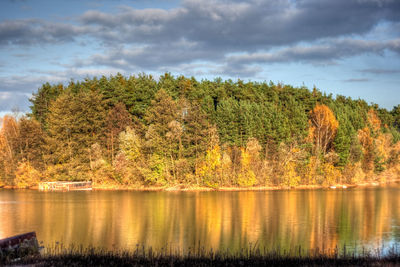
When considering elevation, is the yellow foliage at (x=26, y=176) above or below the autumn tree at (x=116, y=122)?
below

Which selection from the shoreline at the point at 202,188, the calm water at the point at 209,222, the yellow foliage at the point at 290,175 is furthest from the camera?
the yellow foliage at the point at 290,175

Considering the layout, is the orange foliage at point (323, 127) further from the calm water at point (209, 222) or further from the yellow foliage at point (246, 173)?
the calm water at point (209, 222)

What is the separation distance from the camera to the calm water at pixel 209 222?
90.5 ft

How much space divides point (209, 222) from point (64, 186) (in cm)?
4887

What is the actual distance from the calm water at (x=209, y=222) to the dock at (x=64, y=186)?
2274 cm

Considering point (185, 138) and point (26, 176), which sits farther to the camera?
point (26, 176)

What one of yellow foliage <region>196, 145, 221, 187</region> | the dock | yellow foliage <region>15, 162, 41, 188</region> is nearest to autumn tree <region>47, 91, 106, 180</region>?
the dock

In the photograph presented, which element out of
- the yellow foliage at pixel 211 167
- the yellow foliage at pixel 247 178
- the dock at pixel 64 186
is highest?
the yellow foliage at pixel 211 167

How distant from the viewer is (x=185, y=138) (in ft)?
234

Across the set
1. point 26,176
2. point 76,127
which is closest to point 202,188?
point 76,127

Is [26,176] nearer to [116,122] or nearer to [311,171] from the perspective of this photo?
[116,122]

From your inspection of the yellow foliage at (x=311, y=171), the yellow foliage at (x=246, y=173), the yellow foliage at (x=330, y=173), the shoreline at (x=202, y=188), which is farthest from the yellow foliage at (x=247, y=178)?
the yellow foliage at (x=330, y=173)

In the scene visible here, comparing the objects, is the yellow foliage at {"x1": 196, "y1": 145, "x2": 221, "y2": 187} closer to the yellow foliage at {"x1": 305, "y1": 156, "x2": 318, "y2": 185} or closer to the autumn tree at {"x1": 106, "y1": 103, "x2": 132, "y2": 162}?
the autumn tree at {"x1": 106, "y1": 103, "x2": 132, "y2": 162}

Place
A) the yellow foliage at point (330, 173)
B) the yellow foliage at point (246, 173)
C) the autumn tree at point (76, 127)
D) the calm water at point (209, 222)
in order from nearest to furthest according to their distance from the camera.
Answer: the calm water at point (209, 222) → the yellow foliage at point (246, 173) → the autumn tree at point (76, 127) → the yellow foliage at point (330, 173)
